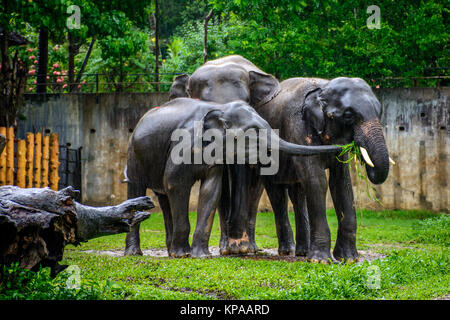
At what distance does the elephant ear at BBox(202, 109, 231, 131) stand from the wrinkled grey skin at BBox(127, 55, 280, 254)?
992mm

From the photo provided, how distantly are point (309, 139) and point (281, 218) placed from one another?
2060 mm

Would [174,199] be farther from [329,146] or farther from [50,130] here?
[50,130]

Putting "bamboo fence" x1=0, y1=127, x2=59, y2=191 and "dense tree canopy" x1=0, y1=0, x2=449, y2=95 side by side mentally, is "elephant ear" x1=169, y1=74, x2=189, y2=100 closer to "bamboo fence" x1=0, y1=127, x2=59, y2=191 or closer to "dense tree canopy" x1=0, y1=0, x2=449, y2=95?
"bamboo fence" x1=0, y1=127, x2=59, y2=191

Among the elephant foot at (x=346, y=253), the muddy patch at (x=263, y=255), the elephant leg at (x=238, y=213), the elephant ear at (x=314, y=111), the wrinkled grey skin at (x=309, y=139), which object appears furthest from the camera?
the elephant leg at (x=238, y=213)

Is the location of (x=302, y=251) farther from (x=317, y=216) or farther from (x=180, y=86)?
(x=180, y=86)

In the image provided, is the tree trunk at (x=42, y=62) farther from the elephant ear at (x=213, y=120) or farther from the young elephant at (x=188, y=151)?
the elephant ear at (x=213, y=120)

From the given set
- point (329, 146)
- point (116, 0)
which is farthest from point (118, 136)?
point (329, 146)

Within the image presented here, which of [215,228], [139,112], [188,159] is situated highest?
[139,112]

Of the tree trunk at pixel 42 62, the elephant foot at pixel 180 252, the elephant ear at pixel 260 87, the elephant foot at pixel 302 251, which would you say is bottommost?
the elephant foot at pixel 302 251

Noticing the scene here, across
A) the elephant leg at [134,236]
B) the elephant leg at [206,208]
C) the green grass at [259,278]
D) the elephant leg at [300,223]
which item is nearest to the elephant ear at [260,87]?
the elephant leg at [300,223]

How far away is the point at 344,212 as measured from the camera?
10039 millimetres

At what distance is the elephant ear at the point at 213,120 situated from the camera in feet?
32.9

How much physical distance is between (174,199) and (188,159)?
0.66 m
